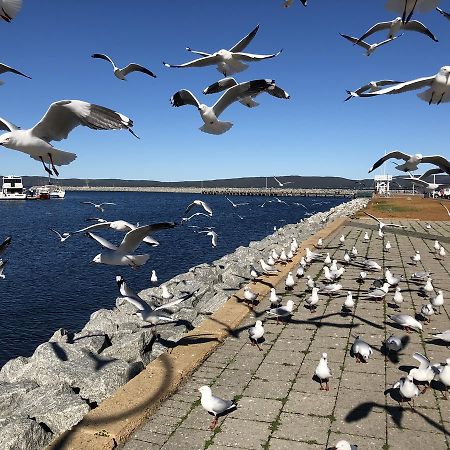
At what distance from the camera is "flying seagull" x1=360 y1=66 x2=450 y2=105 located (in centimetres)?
443

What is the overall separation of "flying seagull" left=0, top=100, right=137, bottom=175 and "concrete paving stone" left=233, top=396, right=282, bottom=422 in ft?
11.2

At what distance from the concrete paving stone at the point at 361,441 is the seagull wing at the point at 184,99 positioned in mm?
4266

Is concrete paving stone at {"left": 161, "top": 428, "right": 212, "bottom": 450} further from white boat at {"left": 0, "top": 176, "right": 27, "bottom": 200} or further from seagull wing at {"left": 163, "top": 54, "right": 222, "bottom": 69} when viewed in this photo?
Answer: white boat at {"left": 0, "top": 176, "right": 27, "bottom": 200}

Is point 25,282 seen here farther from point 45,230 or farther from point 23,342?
point 45,230

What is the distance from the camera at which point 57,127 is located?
Result: 4691 mm

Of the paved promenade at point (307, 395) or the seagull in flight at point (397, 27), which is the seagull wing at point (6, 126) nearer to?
the paved promenade at point (307, 395)

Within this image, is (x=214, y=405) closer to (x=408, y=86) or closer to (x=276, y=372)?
(x=276, y=372)

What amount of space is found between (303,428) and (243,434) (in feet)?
2.20

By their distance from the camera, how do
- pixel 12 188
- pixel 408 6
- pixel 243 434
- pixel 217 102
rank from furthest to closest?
pixel 12 188 → pixel 217 102 → pixel 243 434 → pixel 408 6

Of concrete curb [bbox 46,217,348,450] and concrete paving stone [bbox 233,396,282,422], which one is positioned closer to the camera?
concrete curb [bbox 46,217,348,450]

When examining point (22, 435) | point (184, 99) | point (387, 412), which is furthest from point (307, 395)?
point (184, 99)

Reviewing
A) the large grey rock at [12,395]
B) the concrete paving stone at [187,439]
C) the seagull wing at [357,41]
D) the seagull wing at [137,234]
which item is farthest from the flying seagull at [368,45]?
the large grey rock at [12,395]

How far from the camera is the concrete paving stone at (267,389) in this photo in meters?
5.86

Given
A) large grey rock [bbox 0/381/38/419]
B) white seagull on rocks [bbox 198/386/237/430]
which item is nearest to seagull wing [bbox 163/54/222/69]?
white seagull on rocks [bbox 198/386/237/430]
